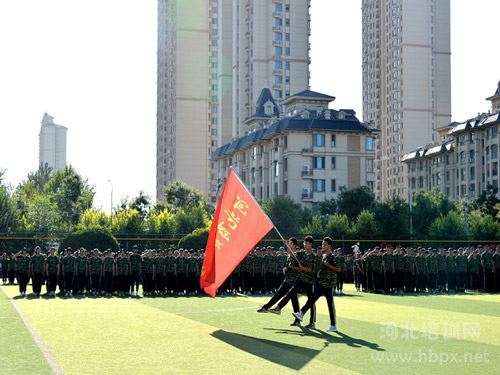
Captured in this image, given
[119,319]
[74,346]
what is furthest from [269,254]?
[74,346]

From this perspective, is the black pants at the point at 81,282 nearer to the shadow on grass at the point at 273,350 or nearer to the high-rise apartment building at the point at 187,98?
the shadow on grass at the point at 273,350

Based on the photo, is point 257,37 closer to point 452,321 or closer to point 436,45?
point 436,45

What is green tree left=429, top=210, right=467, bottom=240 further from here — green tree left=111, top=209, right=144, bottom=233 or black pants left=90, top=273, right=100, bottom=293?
black pants left=90, top=273, right=100, bottom=293

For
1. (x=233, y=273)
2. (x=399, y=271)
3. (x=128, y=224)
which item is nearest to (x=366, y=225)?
(x=128, y=224)

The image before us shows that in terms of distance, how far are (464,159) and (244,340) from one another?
105240 millimetres

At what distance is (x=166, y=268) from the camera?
31.0 meters

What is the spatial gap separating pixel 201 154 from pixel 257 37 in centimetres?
3174

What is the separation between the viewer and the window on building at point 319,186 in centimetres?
9656

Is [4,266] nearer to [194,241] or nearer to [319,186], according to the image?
[194,241]

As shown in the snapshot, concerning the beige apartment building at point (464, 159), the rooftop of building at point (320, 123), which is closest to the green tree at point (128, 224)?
the rooftop of building at point (320, 123)

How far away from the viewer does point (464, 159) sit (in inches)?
4587

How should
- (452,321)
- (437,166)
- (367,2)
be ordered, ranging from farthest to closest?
(367,2) < (437,166) < (452,321)

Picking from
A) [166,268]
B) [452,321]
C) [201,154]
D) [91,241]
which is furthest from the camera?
[201,154]

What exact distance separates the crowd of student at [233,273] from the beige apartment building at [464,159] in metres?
73.6
